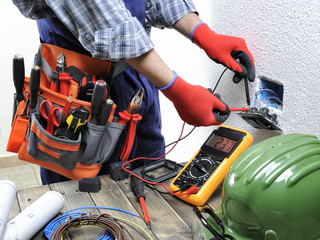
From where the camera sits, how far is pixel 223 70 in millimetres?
→ 1176

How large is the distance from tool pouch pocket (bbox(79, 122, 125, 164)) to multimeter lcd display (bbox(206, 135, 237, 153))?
0.88ft

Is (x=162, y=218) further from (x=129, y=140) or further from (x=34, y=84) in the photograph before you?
(x=34, y=84)

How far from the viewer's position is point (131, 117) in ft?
3.51

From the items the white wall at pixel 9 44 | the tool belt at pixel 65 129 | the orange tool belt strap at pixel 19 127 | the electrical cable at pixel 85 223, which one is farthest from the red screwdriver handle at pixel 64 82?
the white wall at pixel 9 44

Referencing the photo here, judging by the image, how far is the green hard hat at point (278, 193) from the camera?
597 millimetres

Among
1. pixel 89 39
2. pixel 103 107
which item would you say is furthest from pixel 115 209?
pixel 89 39

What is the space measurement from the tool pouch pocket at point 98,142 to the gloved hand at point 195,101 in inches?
7.8

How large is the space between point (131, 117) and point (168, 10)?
0.38 meters

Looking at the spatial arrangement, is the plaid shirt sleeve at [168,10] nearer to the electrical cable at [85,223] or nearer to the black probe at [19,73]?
the black probe at [19,73]

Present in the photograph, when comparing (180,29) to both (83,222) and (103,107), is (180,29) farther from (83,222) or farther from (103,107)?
(83,222)

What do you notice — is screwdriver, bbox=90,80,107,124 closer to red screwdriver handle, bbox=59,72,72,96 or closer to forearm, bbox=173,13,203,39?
red screwdriver handle, bbox=59,72,72,96

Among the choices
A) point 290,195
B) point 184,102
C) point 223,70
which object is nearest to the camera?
point 290,195

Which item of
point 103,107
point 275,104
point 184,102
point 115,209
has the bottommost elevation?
point 115,209

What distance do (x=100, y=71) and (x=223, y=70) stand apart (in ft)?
1.31
